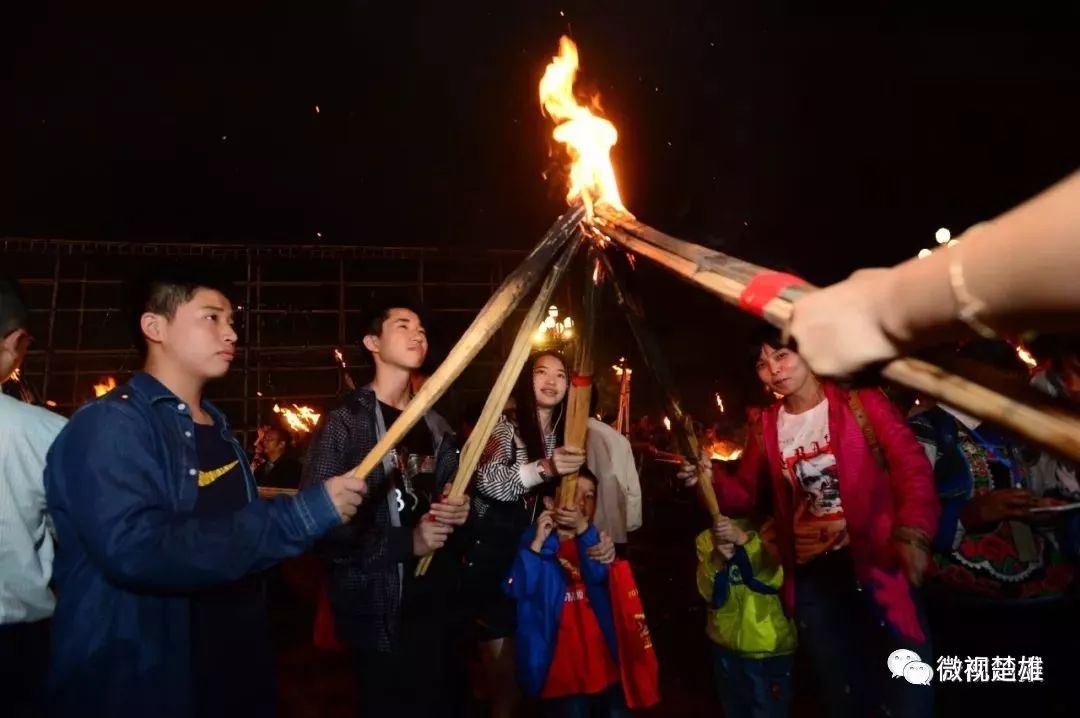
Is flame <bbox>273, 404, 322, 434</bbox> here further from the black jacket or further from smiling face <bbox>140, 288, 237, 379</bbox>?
smiling face <bbox>140, 288, 237, 379</bbox>

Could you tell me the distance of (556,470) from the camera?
3.87m

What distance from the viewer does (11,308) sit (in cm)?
329

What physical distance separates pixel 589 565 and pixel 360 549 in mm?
1595

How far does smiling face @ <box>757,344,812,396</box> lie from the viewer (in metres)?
4.01

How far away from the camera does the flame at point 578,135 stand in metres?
3.38

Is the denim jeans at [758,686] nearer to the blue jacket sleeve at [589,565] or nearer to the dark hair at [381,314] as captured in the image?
the blue jacket sleeve at [589,565]

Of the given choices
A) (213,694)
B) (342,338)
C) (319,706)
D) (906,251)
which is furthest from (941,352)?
(342,338)

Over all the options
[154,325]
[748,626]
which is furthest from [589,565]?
[154,325]

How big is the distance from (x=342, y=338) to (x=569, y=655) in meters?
13.2

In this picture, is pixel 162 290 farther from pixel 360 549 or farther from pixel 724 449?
pixel 724 449

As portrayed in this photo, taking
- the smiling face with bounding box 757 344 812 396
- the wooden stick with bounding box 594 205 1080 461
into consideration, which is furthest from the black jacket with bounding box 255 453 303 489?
the wooden stick with bounding box 594 205 1080 461

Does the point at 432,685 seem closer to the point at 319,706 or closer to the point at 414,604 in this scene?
the point at 414,604

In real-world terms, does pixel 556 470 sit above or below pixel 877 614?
above

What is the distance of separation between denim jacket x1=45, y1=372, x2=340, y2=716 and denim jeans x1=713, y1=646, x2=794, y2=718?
2.95 metres
